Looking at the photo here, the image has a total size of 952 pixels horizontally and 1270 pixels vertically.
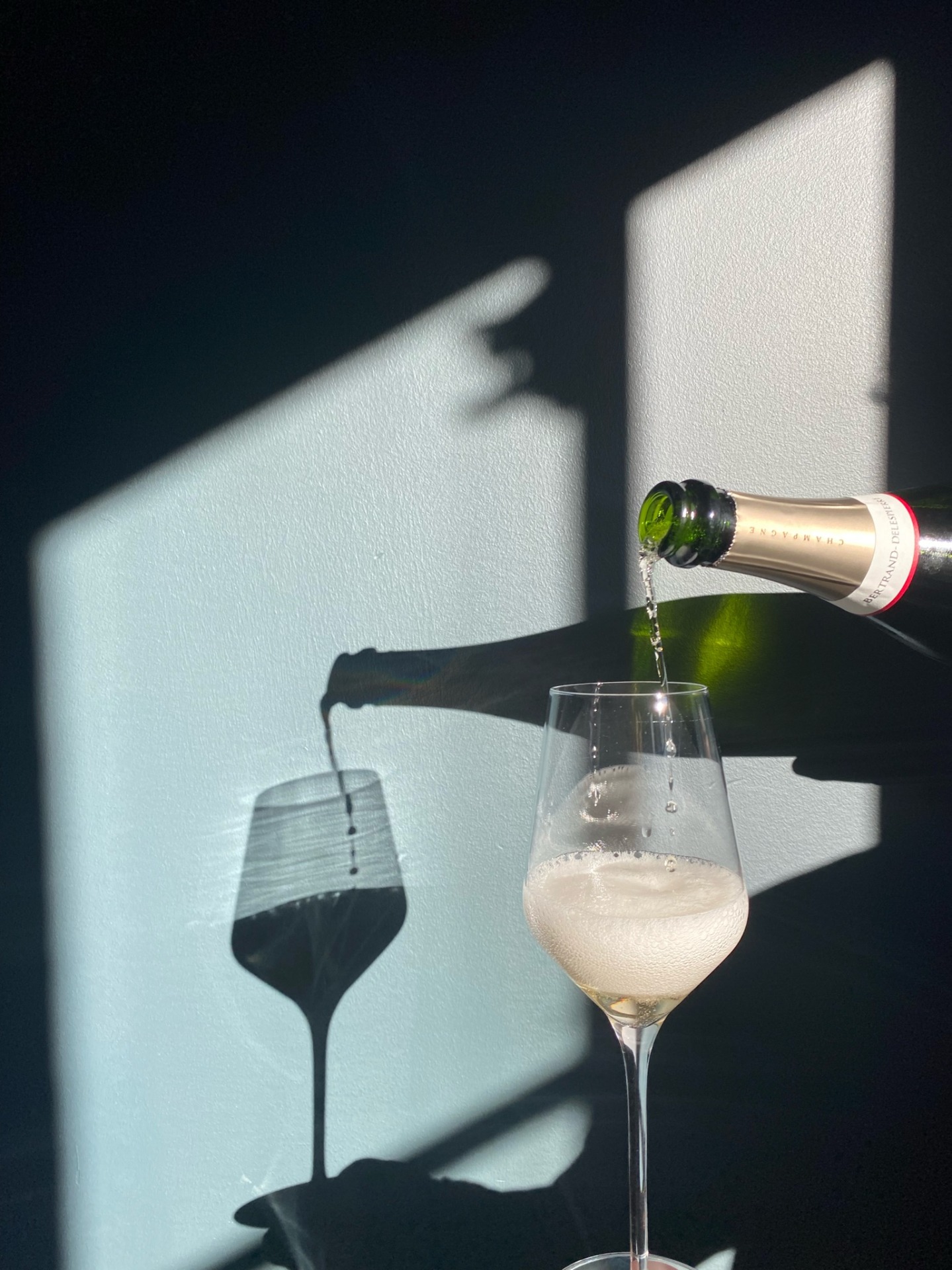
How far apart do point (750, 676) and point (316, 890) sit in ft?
1.39

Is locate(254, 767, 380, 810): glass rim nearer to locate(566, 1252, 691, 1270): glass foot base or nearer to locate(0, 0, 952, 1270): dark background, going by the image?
locate(0, 0, 952, 1270): dark background

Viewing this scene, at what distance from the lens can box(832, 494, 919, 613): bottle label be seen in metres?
0.67

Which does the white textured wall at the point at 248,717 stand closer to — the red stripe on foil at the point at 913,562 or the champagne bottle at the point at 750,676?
the champagne bottle at the point at 750,676

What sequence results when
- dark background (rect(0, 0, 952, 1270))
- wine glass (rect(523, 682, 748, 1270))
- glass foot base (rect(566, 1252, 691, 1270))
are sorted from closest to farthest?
wine glass (rect(523, 682, 748, 1270)) → glass foot base (rect(566, 1252, 691, 1270)) → dark background (rect(0, 0, 952, 1270))

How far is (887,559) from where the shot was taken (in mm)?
673

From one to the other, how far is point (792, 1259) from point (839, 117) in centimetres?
100

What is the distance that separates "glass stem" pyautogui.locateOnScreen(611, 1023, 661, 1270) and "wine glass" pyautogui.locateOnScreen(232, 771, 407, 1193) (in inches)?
9.6

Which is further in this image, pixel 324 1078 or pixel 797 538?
pixel 324 1078

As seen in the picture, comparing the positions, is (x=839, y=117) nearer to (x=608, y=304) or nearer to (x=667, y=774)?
(x=608, y=304)

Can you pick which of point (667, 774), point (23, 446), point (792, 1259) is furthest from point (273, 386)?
point (792, 1259)

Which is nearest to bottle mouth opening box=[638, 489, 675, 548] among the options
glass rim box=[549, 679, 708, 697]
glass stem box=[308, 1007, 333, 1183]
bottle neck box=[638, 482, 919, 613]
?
bottle neck box=[638, 482, 919, 613]

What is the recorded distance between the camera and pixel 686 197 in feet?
2.60

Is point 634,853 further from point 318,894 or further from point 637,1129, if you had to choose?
point 318,894

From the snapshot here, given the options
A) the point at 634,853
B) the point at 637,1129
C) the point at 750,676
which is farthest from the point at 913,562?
the point at 637,1129
